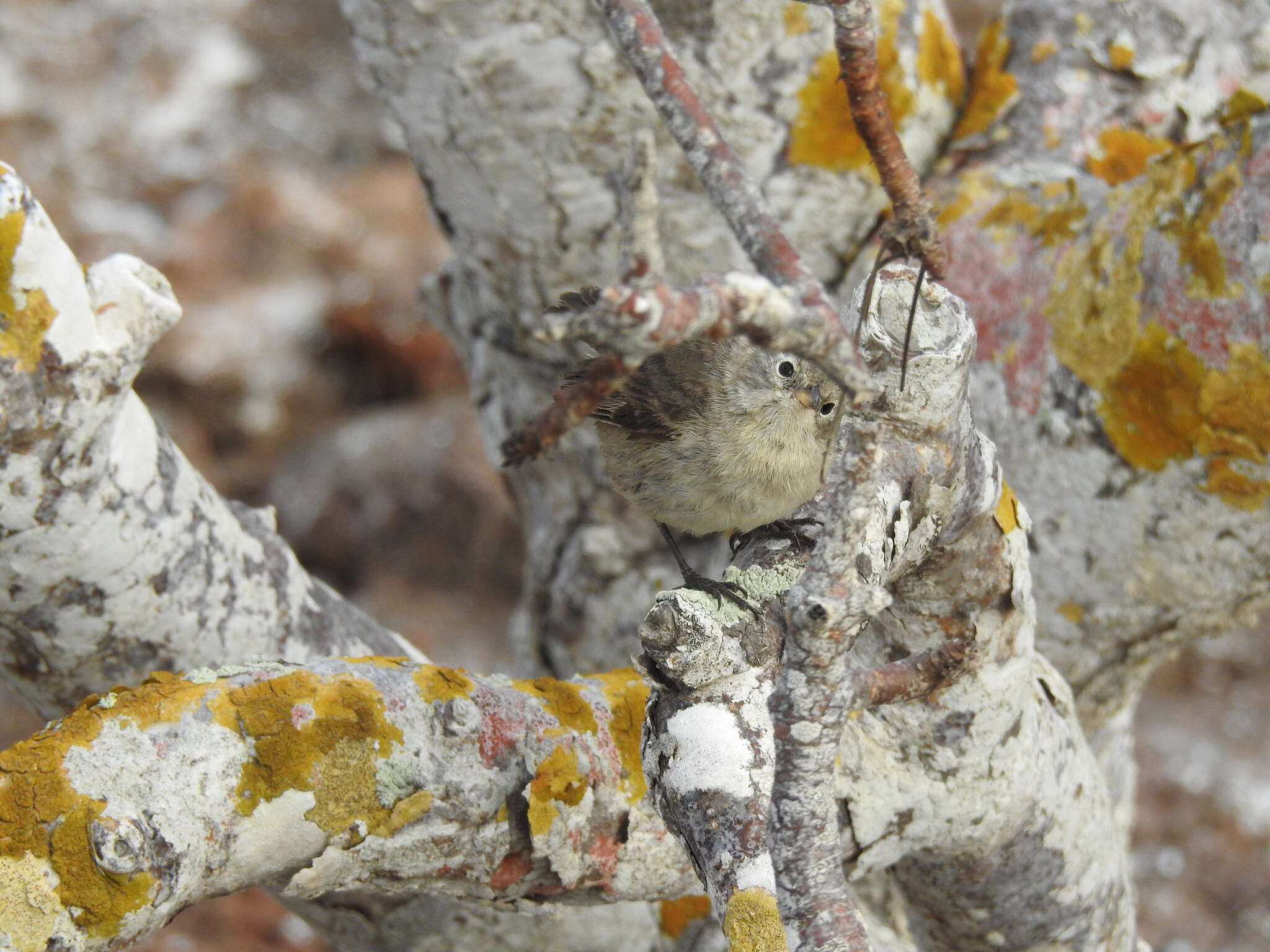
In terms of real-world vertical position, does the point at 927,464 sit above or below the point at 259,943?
above

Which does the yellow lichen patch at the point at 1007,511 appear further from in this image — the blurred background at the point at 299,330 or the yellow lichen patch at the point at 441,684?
the blurred background at the point at 299,330

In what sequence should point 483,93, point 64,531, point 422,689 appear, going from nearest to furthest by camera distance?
point 422,689, point 64,531, point 483,93

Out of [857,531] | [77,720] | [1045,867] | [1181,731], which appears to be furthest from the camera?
[1181,731]

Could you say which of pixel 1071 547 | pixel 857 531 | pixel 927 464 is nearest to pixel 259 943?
pixel 1071 547

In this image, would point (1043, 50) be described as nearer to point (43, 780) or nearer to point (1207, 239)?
A: point (1207, 239)

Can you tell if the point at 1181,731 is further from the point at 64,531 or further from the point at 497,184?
the point at 64,531

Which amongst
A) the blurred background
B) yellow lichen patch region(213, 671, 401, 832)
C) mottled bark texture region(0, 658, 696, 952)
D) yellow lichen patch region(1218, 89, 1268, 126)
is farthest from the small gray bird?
the blurred background
